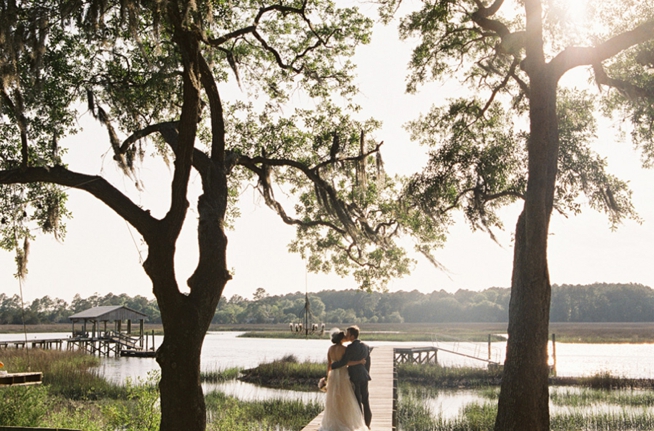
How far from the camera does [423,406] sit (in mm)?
19484

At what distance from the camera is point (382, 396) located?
48.7ft

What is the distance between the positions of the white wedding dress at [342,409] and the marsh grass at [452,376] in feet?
54.3

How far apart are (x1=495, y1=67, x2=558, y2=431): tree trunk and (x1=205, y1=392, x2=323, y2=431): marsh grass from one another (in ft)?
21.4

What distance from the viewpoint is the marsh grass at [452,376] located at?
26.2 m

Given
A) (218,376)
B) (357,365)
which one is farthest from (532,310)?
(218,376)

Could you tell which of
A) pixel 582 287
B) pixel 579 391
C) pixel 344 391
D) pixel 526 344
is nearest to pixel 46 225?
pixel 344 391

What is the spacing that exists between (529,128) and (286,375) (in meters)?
17.7

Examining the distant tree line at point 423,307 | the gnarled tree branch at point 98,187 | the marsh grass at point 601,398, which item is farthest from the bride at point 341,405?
the distant tree line at point 423,307

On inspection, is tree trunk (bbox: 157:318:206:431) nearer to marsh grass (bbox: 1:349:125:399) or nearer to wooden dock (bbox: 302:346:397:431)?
wooden dock (bbox: 302:346:397:431)

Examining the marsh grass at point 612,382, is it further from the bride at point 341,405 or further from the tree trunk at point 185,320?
the tree trunk at point 185,320

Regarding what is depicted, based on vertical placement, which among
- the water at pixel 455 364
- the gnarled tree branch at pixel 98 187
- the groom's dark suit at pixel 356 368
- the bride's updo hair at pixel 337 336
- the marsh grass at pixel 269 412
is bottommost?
the water at pixel 455 364

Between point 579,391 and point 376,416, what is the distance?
13.7 meters

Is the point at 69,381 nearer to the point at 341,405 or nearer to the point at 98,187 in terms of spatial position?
the point at 341,405

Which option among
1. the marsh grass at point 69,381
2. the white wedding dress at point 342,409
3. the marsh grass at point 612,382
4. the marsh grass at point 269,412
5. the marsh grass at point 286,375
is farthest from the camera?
the marsh grass at point 286,375
